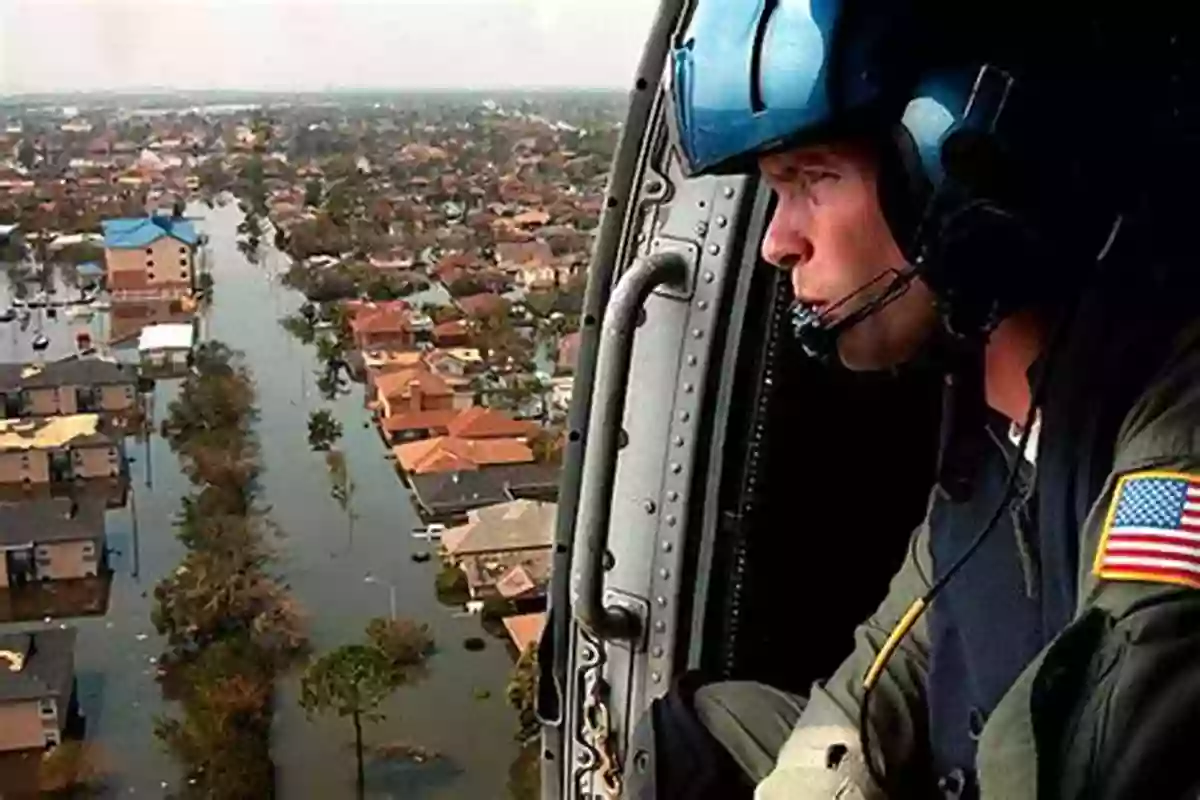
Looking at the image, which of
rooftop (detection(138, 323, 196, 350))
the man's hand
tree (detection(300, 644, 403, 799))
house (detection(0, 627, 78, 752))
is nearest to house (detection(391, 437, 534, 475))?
tree (detection(300, 644, 403, 799))

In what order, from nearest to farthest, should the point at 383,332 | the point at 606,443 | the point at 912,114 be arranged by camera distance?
1. the point at 912,114
2. the point at 606,443
3. the point at 383,332

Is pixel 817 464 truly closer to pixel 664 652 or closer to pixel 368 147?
pixel 664 652

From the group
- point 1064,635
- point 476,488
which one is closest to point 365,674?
point 476,488

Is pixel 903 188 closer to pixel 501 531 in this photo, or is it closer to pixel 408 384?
pixel 501 531

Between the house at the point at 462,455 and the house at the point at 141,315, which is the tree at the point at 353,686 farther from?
the house at the point at 141,315

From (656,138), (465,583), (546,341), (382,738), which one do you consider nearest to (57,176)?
(546,341)

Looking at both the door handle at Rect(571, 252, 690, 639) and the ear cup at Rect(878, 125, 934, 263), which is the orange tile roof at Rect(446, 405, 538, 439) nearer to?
the door handle at Rect(571, 252, 690, 639)

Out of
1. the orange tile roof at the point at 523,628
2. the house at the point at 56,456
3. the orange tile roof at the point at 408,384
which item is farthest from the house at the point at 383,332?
the orange tile roof at the point at 523,628
